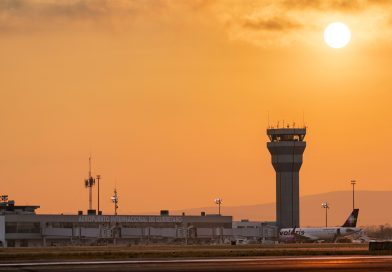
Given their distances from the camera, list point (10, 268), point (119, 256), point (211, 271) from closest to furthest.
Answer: point (211, 271) < point (10, 268) < point (119, 256)

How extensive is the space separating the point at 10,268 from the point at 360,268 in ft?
105

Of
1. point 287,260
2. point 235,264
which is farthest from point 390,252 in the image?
point 235,264

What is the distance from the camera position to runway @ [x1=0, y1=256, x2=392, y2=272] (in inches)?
3541

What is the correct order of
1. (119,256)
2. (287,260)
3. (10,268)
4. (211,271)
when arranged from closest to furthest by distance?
(211,271)
(10,268)
(287,260)
(119,256)

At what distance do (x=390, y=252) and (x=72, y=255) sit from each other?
3822cm

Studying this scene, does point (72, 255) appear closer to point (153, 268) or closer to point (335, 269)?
point (153, 268)

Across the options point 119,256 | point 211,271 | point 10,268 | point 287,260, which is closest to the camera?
point 211,271

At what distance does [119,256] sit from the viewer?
11900 centimetres

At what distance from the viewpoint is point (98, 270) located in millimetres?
89062

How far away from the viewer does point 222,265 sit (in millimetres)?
96062

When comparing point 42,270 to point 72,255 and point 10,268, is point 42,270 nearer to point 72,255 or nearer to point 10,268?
point 10,268

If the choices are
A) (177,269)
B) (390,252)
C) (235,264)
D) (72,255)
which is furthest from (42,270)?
(390,252)

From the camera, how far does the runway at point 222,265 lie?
89938 mm

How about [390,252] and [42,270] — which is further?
[390,252]
